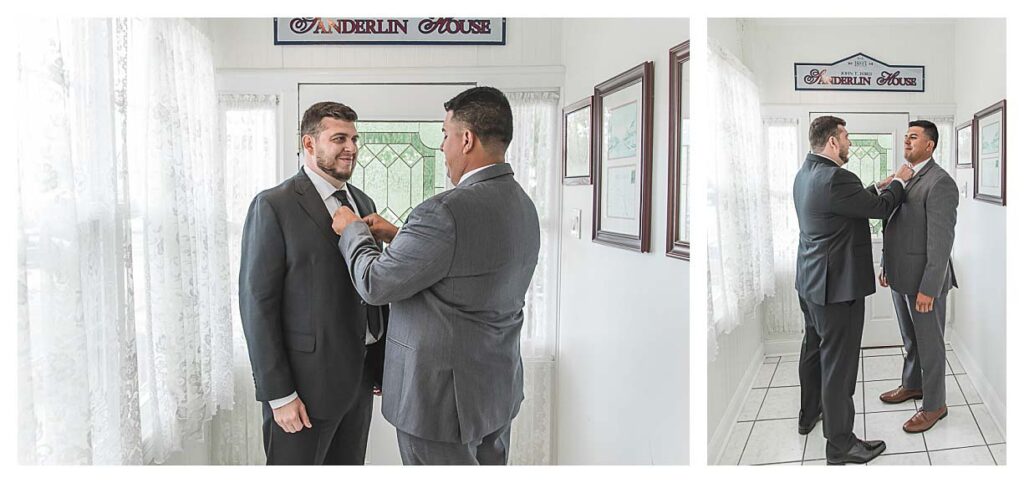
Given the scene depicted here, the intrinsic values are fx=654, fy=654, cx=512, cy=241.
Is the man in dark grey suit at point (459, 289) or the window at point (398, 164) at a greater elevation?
the window at point (398, 164)

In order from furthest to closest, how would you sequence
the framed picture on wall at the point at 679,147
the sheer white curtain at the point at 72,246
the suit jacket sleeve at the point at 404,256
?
the framed picture on wall at the point at 679,147 < the suit jacket sleeve at the point at 404,256 < the sheer white curtain at the point at 72,246

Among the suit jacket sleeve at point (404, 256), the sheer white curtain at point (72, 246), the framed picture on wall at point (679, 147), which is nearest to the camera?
the sheer white curtain at point (72, 246)

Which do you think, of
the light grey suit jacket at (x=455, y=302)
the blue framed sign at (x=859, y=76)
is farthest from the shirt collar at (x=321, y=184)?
the blue framed sign at (x=859, y=76)

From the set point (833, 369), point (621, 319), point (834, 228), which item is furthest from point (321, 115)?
point (833, 369)

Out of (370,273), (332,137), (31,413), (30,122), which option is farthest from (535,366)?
(30,122)

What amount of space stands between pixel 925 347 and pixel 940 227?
242mm

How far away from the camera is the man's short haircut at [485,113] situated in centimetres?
137

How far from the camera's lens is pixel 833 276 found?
4.31 feet

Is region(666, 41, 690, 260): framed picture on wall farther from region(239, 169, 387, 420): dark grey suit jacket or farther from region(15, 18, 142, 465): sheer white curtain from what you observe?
region(15, 18, 142, 465): sheer white curtain

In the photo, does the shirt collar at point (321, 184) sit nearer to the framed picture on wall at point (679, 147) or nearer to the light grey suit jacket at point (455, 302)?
the light grey suit jacket at point (455, 302)

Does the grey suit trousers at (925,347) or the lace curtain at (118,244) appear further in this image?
the grey suit trousers at (925,347)

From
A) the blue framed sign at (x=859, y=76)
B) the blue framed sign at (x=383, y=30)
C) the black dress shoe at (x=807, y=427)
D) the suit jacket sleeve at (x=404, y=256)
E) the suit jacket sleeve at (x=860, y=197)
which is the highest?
the blue framed sign at (x=383, y=30)

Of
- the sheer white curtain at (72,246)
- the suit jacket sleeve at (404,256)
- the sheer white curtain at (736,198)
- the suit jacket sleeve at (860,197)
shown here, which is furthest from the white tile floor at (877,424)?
the sheer white curtain at (72,246)

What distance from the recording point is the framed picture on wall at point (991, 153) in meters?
1.28
